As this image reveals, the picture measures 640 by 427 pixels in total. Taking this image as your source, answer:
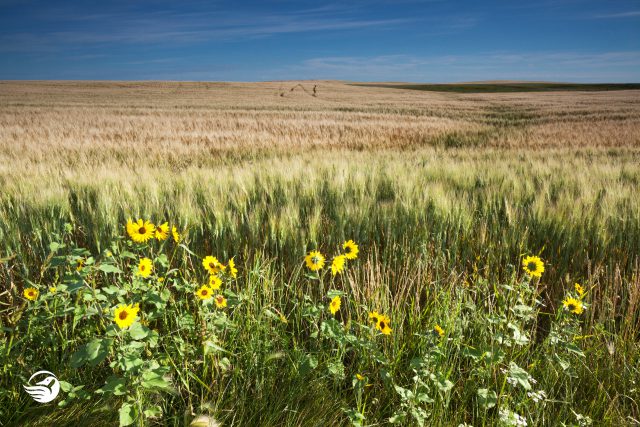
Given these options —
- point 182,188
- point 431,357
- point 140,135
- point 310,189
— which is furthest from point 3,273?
point 140,135

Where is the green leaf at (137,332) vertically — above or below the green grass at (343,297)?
above

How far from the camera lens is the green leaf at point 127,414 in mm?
1165

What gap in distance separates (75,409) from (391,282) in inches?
66.4

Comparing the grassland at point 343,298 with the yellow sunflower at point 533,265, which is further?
the yellow sunflower at point 533,265

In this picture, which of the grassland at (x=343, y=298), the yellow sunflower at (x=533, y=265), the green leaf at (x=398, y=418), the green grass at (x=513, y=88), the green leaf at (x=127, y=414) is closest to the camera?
the green leaf at (x=127, y=414)

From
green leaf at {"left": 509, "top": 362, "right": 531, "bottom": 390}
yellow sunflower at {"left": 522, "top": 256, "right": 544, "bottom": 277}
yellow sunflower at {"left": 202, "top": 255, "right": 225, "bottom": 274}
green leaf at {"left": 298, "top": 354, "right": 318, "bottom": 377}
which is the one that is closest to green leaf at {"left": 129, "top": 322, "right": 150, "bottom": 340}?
yellow sunflower at {"left": 202, "top": 255, "right": 225, "bottom": 274}

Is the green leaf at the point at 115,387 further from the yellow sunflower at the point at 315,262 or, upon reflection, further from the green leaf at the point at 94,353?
the yellow sunflower at the point at 315,262

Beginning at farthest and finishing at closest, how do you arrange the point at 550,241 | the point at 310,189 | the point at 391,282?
1. the point at 310,189
2. the point at 550,241
3. the point at 391,282

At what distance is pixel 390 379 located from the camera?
4.94 ft

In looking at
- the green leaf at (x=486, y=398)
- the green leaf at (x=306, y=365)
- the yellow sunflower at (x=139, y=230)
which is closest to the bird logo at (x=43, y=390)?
the yellow sunflower at (x=139, y=230)

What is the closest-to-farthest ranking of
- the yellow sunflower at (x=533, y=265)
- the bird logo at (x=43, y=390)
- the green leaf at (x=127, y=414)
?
the green leaf at (x=127, y=414) → the bird logo at (x=43, y=390) → the yellow sunflower at (x=533, y=265)

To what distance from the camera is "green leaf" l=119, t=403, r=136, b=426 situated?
117 cm

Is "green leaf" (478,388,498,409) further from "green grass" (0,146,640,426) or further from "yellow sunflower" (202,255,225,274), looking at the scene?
"yellow sunflower" (202,255,225,274)

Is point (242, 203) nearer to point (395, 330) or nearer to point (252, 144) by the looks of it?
point (395, 330)
